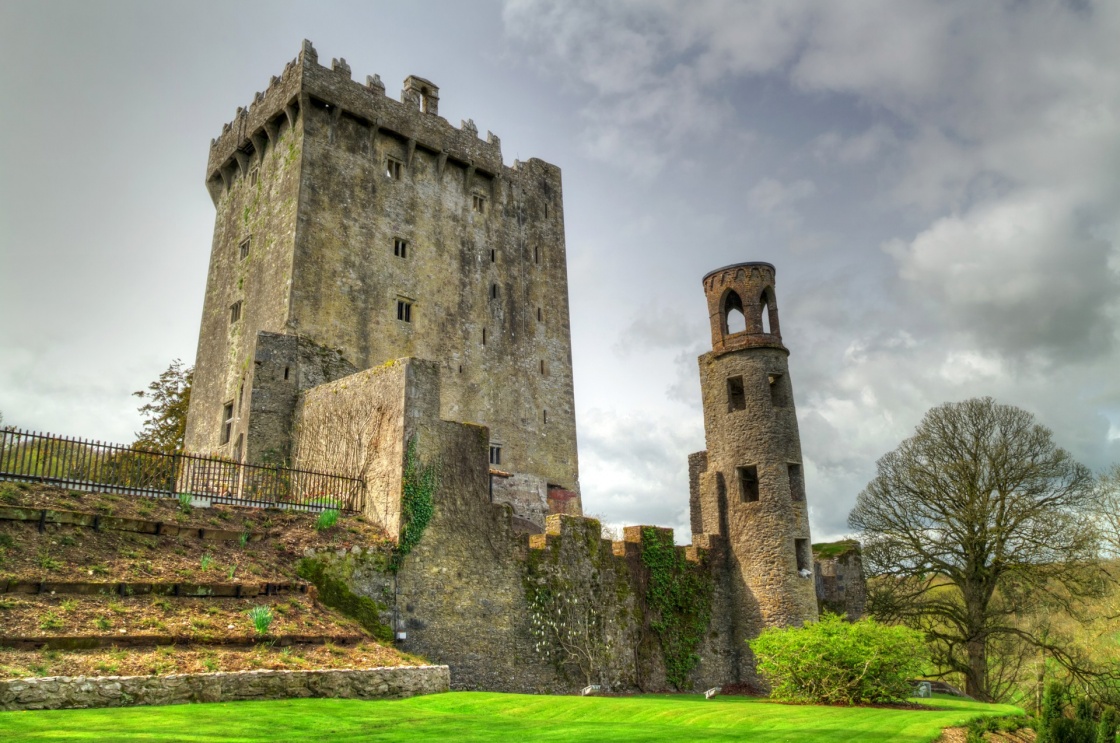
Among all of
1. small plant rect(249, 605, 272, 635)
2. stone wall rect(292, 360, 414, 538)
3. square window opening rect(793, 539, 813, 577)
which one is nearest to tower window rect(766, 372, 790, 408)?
square window opening rect(793, 539, 813, 577)

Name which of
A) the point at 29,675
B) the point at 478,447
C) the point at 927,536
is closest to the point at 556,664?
the point at 478,447

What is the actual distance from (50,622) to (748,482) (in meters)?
19.3

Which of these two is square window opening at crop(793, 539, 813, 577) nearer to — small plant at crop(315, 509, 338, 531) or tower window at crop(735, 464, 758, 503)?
tower window at crop(735, 464, 758, 503)

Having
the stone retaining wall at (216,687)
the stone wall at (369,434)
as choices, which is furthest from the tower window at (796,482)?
the stone retaining wall at (216,687)

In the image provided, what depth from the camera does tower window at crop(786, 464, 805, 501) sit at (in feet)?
83.1

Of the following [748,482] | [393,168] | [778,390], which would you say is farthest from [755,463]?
[393,168]

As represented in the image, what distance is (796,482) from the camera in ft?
83.8

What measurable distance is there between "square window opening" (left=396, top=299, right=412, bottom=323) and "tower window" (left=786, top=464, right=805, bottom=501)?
14177 mm

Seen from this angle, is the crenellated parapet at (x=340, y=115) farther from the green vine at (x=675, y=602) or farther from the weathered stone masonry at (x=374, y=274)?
the green vine at (x=675, y=602)

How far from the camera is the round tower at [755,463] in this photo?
24.5 metres

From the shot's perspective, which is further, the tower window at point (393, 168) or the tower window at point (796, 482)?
the tower window at point (393, 168)

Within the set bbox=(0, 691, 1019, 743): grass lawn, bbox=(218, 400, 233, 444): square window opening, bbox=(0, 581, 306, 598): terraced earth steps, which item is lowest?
bbox=(0, 691, 1019, 743): grass lawn

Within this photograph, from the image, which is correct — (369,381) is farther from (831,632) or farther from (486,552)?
(831,632)

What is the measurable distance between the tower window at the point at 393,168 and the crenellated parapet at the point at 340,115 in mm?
963
